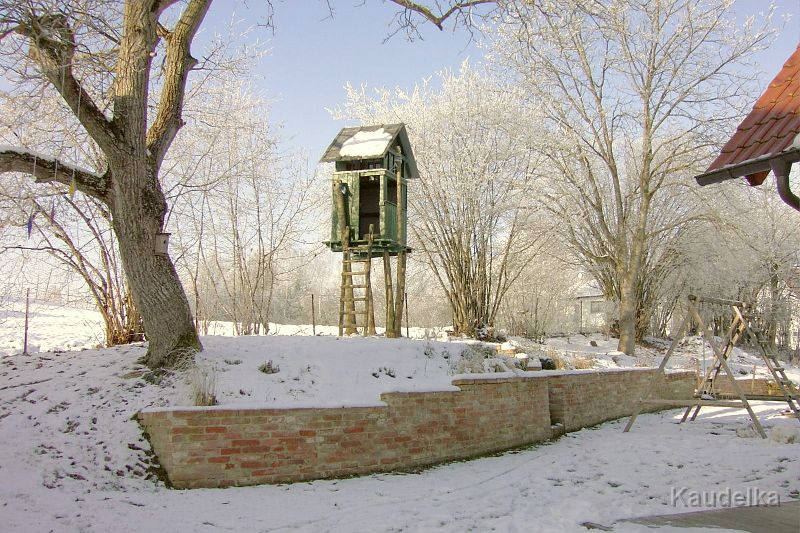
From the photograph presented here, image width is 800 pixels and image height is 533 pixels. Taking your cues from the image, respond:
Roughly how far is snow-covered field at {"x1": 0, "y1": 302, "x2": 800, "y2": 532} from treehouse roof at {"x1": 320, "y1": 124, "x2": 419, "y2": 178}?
435cm

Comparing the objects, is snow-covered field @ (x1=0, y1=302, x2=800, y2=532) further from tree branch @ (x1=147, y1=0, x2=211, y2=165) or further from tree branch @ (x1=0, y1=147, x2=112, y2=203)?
tree branch @ (x1=147, y1=0, x2=211, y2=165)

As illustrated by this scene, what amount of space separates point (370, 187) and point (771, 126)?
877cm

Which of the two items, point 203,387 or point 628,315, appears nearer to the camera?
point 203,387

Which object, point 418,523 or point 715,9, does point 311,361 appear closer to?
point 418,523

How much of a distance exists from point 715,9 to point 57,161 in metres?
17.7

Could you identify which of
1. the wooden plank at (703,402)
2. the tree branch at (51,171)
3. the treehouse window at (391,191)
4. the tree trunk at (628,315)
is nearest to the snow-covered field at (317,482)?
the wooden plank at (703,402)

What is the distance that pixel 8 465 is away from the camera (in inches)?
221

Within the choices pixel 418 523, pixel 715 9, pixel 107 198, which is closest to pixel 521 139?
pixel 715 9

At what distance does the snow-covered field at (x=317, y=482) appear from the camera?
16.9ft

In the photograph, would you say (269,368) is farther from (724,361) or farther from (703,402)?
(724,361)

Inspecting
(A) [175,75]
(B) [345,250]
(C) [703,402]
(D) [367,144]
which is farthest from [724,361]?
(A) [175,75]

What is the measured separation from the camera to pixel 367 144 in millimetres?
12492

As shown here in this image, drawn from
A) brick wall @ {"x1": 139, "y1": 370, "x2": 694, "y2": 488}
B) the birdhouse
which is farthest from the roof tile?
the birdhouse

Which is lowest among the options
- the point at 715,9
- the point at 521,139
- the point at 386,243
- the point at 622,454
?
the point at 622,454
